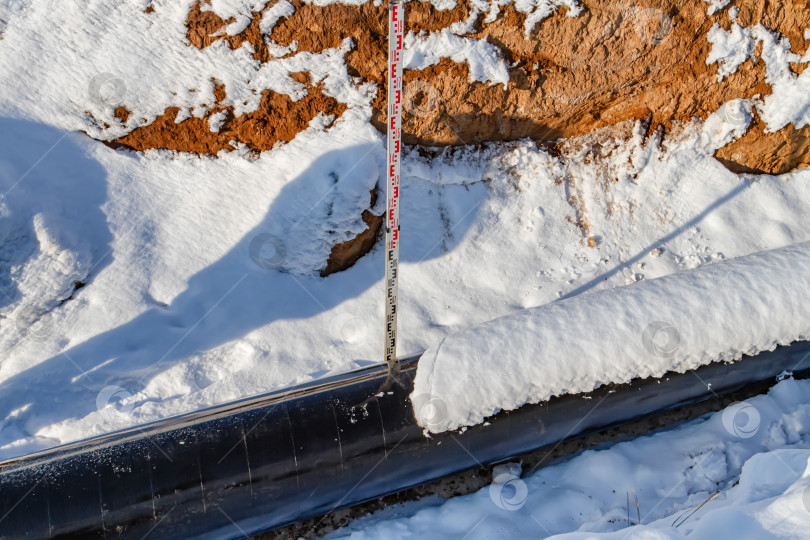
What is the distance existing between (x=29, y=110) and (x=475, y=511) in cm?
474

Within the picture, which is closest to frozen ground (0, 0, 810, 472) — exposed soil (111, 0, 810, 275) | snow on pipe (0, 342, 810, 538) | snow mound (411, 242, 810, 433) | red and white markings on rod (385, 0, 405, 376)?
exposed soil (111, 0, 810, 275)

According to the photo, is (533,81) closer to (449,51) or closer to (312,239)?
(449,51)

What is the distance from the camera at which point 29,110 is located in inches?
178

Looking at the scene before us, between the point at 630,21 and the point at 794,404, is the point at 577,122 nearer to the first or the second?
the point at 630,21

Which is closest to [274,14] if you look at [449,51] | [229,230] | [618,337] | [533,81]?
[449,51]

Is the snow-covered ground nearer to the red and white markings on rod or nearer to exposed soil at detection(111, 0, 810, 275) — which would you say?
exposed soil at detection(111, 0, 810, 275)

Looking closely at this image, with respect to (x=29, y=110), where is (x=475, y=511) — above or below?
below

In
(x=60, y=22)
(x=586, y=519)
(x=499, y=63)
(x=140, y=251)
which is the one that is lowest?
(x=586, y=519)

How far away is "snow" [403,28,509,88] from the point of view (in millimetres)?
4762

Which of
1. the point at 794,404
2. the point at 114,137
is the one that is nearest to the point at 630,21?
the point at 794,404

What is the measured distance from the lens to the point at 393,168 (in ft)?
11.8

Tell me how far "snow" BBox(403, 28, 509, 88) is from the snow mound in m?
2.26

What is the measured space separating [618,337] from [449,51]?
2.79 metres

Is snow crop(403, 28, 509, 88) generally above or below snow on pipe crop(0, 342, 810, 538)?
above
